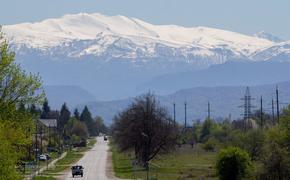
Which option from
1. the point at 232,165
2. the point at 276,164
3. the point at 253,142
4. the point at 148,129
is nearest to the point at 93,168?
the point at 148,129

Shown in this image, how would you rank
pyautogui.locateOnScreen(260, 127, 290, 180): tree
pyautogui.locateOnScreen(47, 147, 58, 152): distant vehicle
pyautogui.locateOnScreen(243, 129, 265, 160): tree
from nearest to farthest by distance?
pyautogui.locateOnScreen(260, 127, 290, 180): tree → pyautogui.locateOnScreen(243, 129, 265, 160): tree → pyautogui.locateOnScreen(47, 147, 58, 152): distant vehicle

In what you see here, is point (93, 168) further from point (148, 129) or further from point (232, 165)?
point (232, 165)

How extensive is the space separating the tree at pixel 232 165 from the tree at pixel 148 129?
3107 cm

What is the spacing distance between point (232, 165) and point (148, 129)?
34294 mm

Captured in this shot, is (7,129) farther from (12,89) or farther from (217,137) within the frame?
(217,137)

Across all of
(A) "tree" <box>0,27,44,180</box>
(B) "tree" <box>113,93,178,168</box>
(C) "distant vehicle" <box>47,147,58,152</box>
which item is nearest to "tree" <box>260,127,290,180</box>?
(A) "tree" <box>0,27,44,180</box>

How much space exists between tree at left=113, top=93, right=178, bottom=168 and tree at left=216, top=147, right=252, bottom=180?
31.1m

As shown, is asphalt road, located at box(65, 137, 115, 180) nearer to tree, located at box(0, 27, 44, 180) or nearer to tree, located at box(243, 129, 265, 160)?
tree, located at box(243, 129, 265, 160)

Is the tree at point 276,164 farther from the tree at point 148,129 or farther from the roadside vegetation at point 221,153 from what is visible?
the tree at point 148,129

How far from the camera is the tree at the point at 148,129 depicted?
89.8 metres

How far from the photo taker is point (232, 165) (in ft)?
184

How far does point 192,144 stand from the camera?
14675cm

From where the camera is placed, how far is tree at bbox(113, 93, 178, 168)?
89.8m

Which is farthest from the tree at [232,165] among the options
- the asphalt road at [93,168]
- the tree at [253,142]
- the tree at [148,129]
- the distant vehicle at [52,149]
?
the distant vehicle at [52,149]
